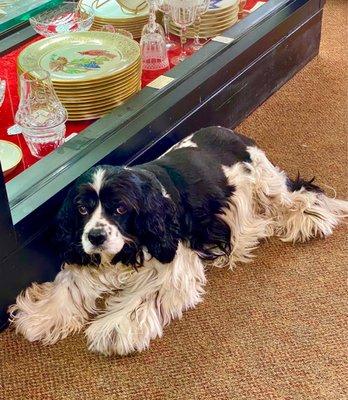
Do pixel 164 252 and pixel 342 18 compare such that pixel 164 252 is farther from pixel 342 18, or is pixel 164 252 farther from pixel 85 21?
pixel 342 18

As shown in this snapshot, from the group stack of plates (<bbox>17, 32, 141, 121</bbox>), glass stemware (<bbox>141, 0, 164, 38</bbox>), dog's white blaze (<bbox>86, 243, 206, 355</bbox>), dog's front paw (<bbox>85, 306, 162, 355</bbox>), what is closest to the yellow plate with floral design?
stack of plates (<bbox>17, 32, 141, 121</bbox>)

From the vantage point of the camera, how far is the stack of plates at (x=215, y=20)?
7.30ft

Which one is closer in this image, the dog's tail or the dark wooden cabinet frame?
the dark wooden cabinet frame

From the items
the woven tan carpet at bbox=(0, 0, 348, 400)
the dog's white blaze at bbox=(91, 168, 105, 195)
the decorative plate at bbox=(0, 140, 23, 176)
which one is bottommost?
the woven tan carpet at bbox=(0, 0, 348, 400)

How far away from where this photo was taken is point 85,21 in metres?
2.07

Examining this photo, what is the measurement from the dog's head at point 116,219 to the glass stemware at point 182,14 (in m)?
0.67

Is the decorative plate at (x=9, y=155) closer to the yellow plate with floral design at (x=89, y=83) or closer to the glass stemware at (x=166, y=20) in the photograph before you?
the yellow plate with floral design at (x=89, y=83)

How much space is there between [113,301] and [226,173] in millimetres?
449

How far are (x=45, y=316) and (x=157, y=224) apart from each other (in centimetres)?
36

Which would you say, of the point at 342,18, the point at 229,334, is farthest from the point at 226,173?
the point at 342,18

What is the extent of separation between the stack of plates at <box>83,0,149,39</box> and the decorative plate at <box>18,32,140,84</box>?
114mm

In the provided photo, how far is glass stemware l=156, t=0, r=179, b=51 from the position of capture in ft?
6.97

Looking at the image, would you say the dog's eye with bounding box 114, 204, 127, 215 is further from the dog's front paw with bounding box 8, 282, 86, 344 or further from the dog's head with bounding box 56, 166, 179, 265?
the dog's front paw with bounding box 8, 282, 86, 344

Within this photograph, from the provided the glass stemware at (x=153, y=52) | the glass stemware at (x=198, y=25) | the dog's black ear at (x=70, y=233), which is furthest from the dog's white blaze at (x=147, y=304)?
the glass stemware at (x=198, y=25)
